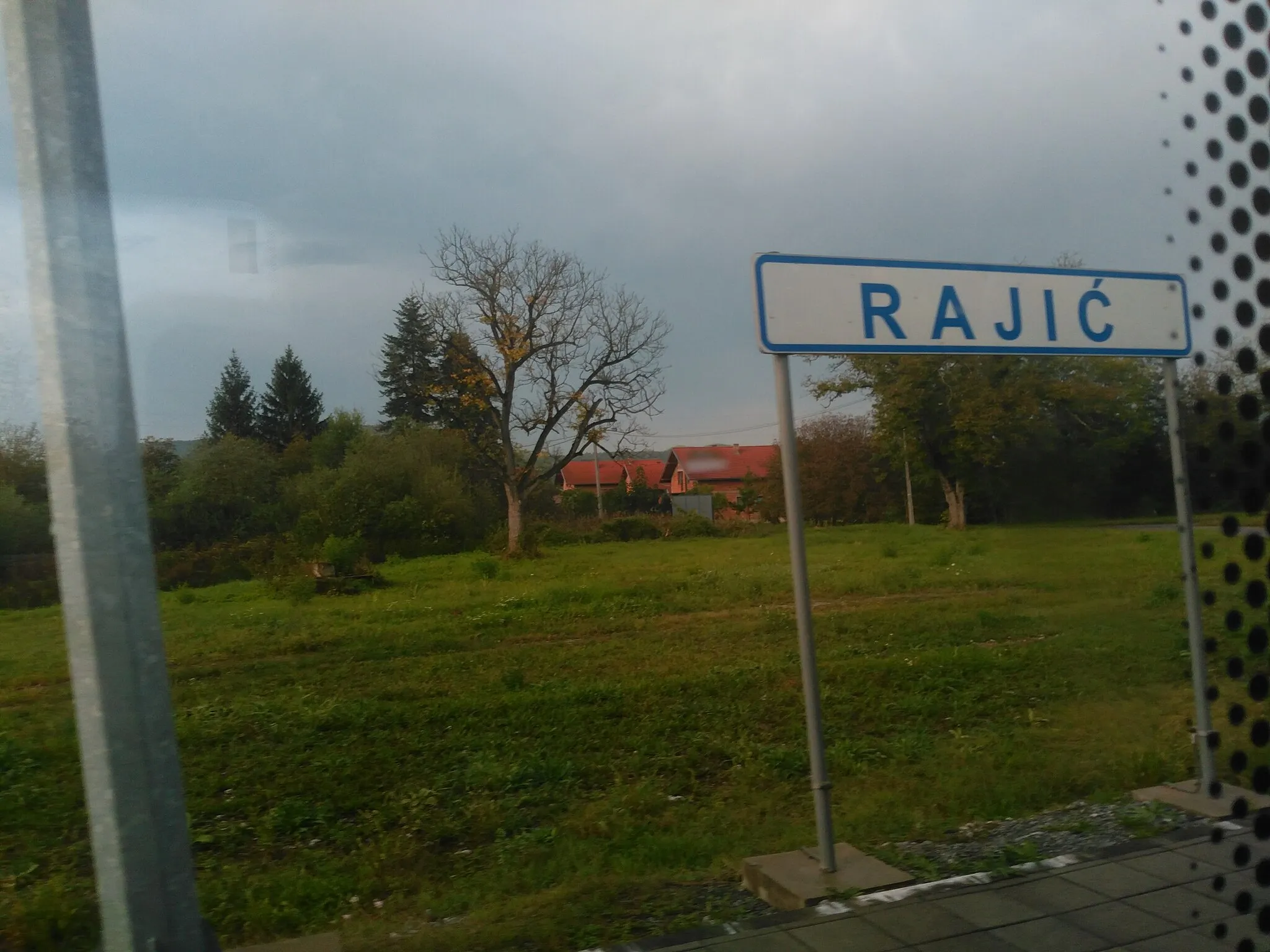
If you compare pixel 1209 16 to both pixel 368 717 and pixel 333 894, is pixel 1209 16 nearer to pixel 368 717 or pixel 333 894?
pixel 333 894

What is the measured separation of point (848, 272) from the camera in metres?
3.84

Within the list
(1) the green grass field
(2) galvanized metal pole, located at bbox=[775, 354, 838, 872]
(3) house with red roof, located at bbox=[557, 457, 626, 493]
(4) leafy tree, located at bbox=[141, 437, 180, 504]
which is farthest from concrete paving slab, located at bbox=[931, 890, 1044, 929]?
(3) house with red roof, located at bbox=[557, 457, 626, 493]

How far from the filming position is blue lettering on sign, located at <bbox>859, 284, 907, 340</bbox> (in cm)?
385

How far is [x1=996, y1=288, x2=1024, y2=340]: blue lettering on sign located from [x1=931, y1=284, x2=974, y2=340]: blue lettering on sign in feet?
0.49

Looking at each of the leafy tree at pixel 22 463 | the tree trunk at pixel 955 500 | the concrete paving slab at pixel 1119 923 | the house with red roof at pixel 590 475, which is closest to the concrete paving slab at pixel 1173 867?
the concrete paving slab at pixel 1119 923

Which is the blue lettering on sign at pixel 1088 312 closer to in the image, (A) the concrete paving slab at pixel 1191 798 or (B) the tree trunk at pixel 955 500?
(A) the concrete paving slab at pixel 1191 798

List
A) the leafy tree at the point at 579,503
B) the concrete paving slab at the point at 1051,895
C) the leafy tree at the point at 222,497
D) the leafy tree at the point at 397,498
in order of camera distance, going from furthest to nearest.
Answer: the leafy tree at the point at 579,503 → the leafy tree at the point at 397,498 → the leafy tree at the point at 222,497 → the concrete paving slab at the point at 1051,895

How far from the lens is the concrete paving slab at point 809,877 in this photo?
3.55 m

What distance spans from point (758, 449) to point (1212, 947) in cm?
1158

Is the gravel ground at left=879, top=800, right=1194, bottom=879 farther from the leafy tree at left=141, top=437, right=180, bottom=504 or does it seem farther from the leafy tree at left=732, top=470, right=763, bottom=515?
the leafy tree at left=732, top=470, right=763, bottom=515

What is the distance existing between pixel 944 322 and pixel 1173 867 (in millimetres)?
2339

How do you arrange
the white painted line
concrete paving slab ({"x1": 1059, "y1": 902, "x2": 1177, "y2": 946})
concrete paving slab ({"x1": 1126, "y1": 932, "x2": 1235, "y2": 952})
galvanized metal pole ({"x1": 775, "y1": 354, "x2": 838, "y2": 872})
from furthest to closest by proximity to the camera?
galvanized metal pole ({"x1": 775, "y1": 354, "x2": 838, "y2": 872}) < the white painted line < concrete paving slab ({"x1": 1059, "y1": 902, "x2": 1177, "y2": 946}) < concrete paving slab ({"x1": 1126, "y1": 932, "x2": 1235, "y2": 952})

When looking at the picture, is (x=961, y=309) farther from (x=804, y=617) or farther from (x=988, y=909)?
(x=988, y=909)

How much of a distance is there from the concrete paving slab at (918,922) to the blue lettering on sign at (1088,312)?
2515 millimetres
